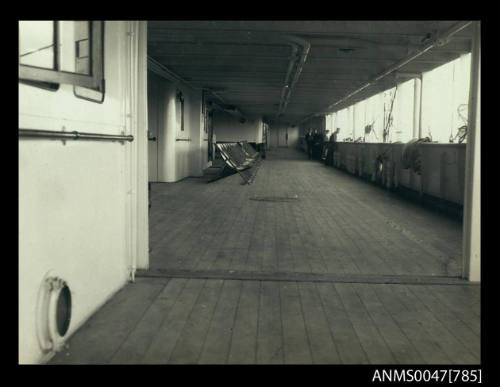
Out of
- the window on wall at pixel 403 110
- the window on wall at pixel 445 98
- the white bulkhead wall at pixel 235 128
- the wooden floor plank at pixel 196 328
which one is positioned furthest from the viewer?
the white bulkhead wall at pixel 235 128

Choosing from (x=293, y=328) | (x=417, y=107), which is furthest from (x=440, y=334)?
(x=417, y=107)

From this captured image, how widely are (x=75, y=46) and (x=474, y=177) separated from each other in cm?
250

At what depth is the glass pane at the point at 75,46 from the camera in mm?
2506

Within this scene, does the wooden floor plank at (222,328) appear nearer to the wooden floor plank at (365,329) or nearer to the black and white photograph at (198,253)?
the black and white photograph at (198,253)

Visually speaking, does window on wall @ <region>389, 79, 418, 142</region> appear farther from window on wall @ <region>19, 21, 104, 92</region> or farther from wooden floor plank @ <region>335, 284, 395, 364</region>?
window on wall @ <region>19, 21, 104, 92</region>

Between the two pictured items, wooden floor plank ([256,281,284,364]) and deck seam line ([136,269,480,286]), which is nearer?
wooden floor plank ([256,281,284,364])

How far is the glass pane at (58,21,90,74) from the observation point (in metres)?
2.51

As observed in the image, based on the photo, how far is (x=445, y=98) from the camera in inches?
386

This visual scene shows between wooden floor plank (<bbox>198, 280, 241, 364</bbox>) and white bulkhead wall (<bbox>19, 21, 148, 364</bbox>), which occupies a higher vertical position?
white bulkhead wall (<bbox>19, 21, 148, 364</bbox>)

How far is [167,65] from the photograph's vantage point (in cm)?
1005

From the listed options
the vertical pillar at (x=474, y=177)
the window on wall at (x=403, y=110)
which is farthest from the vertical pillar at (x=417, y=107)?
the vertical pillar at (x=474, y=177)

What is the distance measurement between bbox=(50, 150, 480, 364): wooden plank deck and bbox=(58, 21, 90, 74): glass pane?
4.11ft

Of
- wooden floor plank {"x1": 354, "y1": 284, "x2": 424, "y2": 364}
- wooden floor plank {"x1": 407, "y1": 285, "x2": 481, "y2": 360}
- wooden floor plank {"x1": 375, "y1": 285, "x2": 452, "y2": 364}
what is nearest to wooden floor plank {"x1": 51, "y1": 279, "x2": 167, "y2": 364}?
wooden floor plank {"x1": 354, "y1": 284, "x2": 424, "y2": 364}

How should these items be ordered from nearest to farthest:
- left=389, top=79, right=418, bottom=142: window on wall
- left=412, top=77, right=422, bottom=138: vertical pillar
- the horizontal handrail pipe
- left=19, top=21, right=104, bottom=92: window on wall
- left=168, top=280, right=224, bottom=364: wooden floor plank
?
the horizontal handrail pipe < left=19, top=21, right=104, bottom=92: window on wall < left=168, top=280, right=224, bottom=364: wooden floor plank < left=412, top=77, right=422, bottom=138: vertical pillar < left=389, top=79, right=418, bottom=142: window on wall
